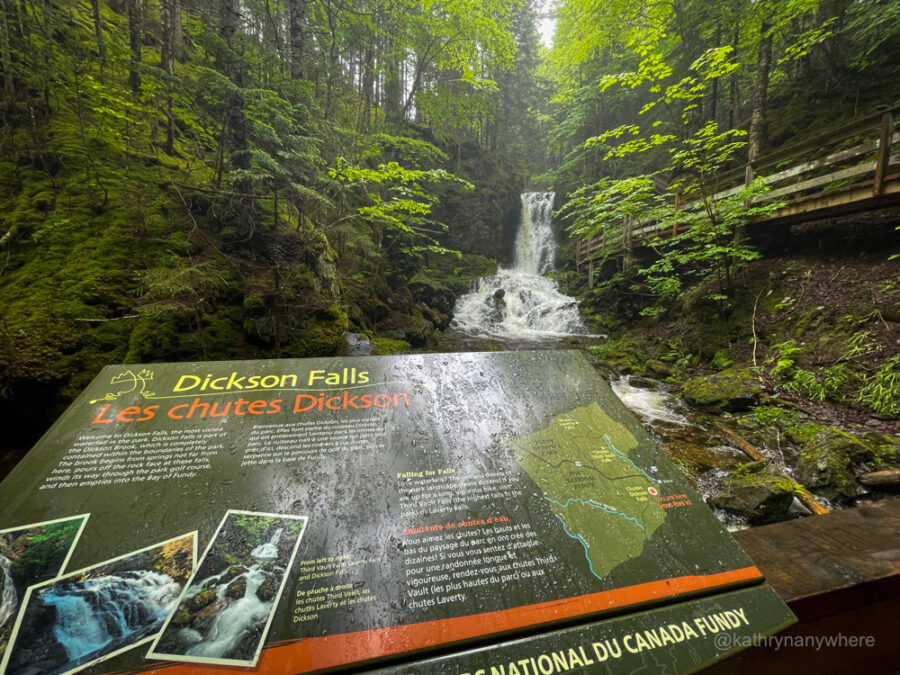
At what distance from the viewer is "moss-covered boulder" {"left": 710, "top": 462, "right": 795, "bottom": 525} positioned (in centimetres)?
236

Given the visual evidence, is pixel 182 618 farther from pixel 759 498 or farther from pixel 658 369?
pixel 658 369

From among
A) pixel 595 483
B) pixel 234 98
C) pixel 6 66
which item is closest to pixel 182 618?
pixel 595 483

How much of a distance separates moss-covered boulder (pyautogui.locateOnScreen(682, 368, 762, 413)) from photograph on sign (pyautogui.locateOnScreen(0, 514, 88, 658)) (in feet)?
19.4

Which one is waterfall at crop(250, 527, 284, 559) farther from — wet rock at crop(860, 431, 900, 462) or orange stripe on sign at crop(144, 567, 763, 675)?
wet rock at crop(860, 431, 900, 462)

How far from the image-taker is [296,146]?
483 cm

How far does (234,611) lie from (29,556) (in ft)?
2.20

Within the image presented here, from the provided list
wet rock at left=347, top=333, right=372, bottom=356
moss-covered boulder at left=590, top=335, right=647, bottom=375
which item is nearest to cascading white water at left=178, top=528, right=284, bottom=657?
wet rock at left=347, top=333, right=372, bottom=356

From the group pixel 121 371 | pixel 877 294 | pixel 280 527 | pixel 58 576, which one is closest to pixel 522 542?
pixel 280 527

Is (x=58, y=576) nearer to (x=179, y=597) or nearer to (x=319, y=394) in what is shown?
(x=179, y=597)

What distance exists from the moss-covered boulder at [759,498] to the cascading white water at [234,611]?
10.5 ft

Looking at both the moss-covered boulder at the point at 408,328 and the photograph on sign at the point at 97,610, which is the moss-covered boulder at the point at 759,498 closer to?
the photograph on sign at the point at 97,610

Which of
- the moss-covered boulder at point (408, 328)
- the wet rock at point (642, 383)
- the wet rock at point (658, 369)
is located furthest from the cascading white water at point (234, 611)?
the moss-covered boulder at point (408, 328)

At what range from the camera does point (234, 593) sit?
93 cm

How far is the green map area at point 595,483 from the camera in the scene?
1.14 meters
